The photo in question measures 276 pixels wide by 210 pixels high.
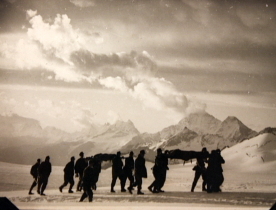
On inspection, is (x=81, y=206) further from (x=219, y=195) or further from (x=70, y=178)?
(x=219, y=195)

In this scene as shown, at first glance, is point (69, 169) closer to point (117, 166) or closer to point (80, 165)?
point (80, 165)

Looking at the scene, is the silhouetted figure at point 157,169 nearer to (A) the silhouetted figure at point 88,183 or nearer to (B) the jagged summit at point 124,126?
(B) the jagged summit at point 124,126

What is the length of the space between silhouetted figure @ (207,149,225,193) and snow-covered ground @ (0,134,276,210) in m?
0.24

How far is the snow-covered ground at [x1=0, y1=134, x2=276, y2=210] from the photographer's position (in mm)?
6484

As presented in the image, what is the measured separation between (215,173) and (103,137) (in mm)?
3064

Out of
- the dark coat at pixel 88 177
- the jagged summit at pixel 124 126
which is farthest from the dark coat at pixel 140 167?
the jagged summit at pixel 124 126

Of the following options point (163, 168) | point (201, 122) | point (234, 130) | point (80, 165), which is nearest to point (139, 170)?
point (163, 168)

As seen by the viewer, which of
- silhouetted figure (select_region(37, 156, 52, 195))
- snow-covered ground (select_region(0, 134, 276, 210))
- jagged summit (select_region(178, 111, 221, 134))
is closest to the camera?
snow-covered ground (select_region(0, 134, 276, 210))

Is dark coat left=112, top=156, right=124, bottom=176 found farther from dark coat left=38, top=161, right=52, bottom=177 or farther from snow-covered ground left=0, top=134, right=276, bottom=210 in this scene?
dark coat left=38, top=161, right=52, bottom=177

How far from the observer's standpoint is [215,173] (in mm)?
7516

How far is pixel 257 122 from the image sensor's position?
8688 mm

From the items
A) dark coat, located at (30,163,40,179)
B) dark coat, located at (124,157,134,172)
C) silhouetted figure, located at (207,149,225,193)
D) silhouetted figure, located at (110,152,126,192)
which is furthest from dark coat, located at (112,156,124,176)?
silhouetted figure, located at (207,149,225,193)

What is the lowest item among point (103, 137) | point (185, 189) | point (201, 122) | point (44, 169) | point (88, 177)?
point (185, 189)

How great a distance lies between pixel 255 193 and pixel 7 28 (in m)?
7.31
